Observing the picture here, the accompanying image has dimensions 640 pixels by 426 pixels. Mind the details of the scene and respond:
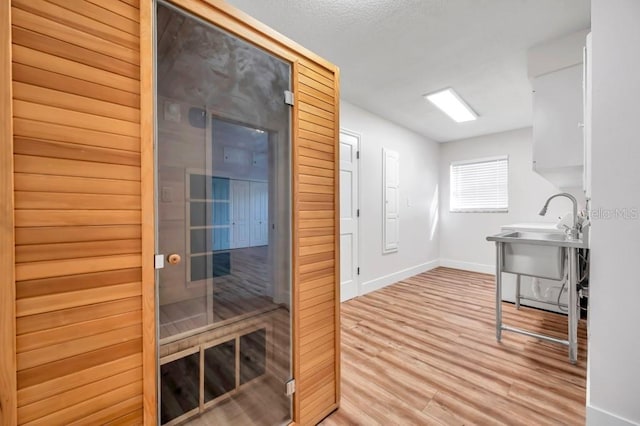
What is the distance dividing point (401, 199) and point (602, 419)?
341 cm

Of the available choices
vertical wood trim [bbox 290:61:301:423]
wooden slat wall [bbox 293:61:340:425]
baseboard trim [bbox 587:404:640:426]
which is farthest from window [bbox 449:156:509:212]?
vertical wood trim [bbox 290:61:301:423]

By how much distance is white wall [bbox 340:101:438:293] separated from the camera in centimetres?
380

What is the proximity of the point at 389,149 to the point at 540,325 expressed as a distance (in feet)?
9.49

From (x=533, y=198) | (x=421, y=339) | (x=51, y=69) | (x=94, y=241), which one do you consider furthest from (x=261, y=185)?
(x=533, y=198)

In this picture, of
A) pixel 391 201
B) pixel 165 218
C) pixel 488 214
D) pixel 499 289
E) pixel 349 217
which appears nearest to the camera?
pixel 165 218

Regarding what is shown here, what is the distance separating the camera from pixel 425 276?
4.78m

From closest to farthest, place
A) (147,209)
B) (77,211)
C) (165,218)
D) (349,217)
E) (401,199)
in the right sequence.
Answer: (77,211) → (147,209) → (165,218) → (349,217) → (401,199)

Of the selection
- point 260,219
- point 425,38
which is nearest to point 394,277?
point 425,38

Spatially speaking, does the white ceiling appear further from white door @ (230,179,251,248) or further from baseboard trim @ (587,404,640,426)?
baseboard trim @ (587,404,640,426)

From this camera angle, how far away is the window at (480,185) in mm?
4793

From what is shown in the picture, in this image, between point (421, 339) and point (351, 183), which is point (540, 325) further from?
point (351, 183)

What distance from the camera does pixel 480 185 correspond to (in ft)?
16.6

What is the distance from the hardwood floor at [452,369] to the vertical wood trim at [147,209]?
1.06 meters

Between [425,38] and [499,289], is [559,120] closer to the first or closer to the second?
[425,38]
